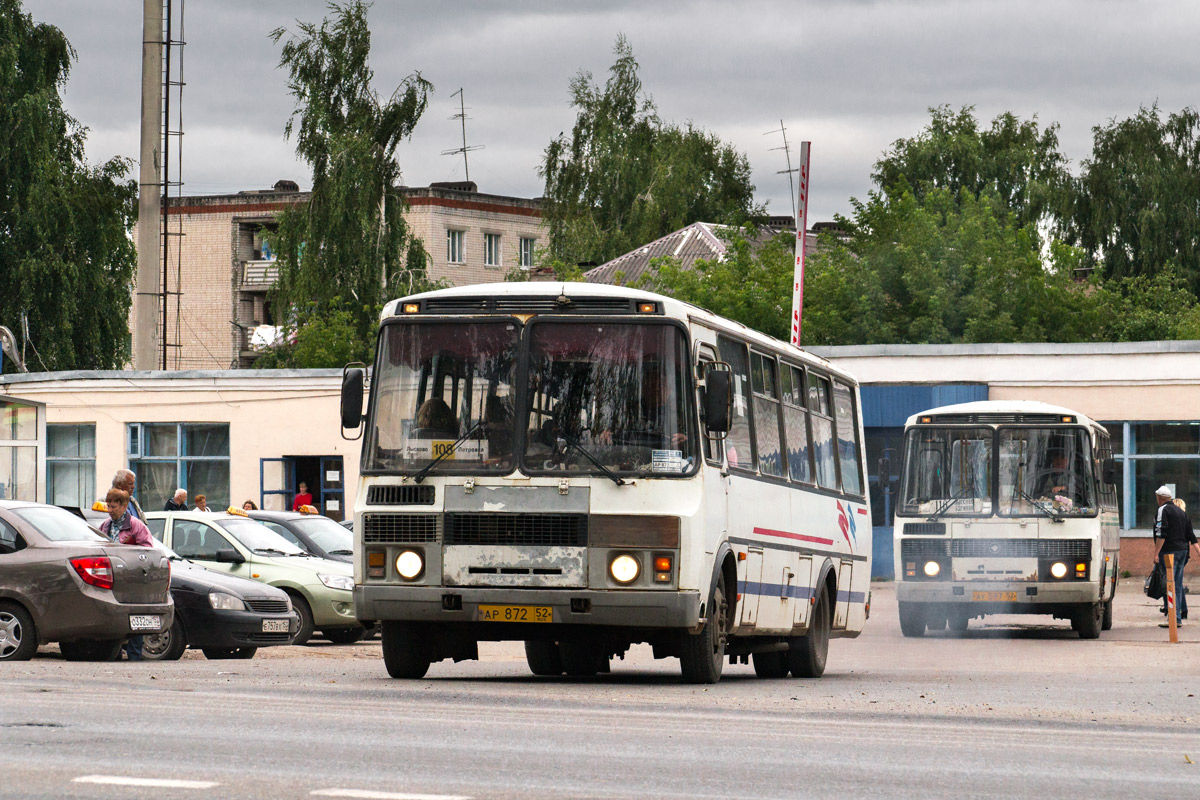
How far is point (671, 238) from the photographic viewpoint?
229 ft

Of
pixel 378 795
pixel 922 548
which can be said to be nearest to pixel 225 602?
pixel 922 548

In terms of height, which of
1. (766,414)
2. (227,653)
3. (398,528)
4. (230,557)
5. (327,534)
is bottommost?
(227,653)

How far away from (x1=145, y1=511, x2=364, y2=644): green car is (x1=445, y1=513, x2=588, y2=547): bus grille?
9.18 meters

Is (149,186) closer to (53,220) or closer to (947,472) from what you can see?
(53,220)

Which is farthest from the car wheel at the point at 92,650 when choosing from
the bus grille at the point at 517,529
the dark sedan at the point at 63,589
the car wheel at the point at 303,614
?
the bus grille at the point at 517,529

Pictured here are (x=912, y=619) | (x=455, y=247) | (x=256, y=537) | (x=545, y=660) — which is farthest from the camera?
(x=455, y=247)

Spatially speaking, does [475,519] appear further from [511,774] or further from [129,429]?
[129,429]

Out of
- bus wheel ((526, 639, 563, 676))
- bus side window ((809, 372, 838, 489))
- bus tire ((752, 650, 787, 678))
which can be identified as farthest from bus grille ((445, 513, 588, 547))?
bus side window ((809, 372, 838, 489))

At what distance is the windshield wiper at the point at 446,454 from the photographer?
13562 millimetres

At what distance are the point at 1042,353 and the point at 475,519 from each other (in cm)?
2979

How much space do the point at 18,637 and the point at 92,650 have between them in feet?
4.28

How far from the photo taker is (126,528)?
17984mm

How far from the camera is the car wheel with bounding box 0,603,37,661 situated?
1692 cm

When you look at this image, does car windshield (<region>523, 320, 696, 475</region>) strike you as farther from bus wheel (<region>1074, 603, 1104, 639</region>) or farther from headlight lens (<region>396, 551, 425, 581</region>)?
bus wheel (<region>1074, 603, 1104, 639</region>)
